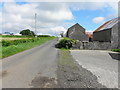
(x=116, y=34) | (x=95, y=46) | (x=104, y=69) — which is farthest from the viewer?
(x=116, y=34)

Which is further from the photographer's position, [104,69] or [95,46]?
[95,46]

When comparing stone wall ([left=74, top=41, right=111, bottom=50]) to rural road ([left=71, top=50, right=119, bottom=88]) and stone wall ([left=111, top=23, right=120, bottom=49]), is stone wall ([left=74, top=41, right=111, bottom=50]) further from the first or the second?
rural road ([left=71, top=50, right=119, bottom=88])

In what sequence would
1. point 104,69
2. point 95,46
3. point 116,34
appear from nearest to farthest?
point 104,69
point 95,46
point 116,34

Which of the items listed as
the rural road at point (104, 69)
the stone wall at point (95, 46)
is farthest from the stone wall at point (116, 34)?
the rural road at point (104, 69)

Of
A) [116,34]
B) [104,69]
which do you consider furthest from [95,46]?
[104,69]

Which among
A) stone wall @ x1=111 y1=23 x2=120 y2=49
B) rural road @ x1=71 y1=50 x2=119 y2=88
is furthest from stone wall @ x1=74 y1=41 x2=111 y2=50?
rural road @ x1=71 y1=50 x2=119 y2=88

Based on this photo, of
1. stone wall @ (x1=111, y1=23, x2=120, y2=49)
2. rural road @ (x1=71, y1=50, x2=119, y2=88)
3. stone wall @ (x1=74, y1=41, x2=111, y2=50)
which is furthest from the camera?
stone wall @ (x1=111, y1=23, x2=120, y2=49)

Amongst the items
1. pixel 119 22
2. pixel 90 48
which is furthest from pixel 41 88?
pixel 119 22

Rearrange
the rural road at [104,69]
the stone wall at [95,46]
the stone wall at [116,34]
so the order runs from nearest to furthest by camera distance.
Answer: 1. the rural road at [104,69]
2. the stone wall at [95,46]
3. the stone wall at [116,34]

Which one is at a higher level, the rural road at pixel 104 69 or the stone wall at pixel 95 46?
the stone wall at pixel 95 46

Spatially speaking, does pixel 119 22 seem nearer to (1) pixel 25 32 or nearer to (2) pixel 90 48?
(2) pixel 90 48

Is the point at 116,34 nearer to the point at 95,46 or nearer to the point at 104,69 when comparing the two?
the point at 95,46

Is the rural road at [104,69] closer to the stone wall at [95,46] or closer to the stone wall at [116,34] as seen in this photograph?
the stone wall at [95,46]

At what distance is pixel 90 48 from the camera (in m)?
20.8
